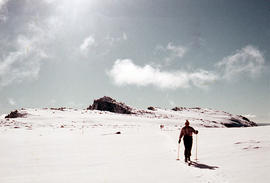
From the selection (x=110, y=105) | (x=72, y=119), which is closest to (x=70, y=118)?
(x=72, y=119)

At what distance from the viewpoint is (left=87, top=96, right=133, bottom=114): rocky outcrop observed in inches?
2751

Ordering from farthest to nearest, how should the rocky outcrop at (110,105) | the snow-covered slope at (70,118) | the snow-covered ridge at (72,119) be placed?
the rocky outcrop at (110,105) < the snow-covered slope at (70,118) < the snow-covered ridge at (72,119)

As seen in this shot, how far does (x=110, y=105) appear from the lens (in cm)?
7375

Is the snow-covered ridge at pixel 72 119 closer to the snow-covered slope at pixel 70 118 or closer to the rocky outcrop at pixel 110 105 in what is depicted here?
the snow-covered slope at pixel 70 118

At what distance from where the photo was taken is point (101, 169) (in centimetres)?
753

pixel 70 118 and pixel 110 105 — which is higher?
pixel 110 105

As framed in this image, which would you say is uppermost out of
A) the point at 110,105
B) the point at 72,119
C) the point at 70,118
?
the point at 110,105

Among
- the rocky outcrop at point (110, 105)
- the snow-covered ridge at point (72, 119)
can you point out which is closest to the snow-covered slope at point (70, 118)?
the snow-covered ridge at point (72, 119)

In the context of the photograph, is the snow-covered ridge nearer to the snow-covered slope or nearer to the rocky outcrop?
the snow-covered slope

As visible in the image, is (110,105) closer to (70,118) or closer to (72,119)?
(70,118)

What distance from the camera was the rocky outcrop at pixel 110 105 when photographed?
69.9 meters

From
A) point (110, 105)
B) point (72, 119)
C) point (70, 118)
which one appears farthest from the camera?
point (110, 105)

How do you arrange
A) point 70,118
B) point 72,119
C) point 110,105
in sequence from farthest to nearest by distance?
point 110,105 → point 70,118 → point 72,119

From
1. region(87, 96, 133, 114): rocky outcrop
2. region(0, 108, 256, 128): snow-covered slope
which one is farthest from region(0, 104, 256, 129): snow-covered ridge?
region(87, 96, 133, 114): rocky outcrop
